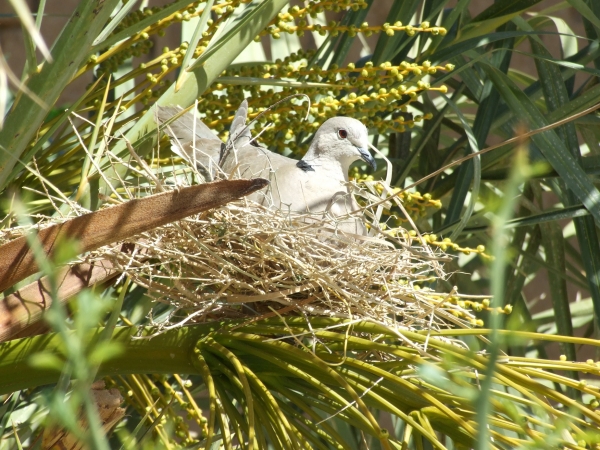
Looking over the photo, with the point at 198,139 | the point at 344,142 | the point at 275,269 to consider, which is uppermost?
the point at 344,142

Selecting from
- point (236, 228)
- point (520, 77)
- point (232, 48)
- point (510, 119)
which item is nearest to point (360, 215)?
point (236, 228)

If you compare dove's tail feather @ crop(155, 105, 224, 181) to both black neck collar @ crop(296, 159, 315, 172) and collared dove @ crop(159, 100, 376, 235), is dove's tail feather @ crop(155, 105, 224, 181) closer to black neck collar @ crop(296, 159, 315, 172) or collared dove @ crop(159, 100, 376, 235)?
collared dove @ crop(159, 100, 376, 235)

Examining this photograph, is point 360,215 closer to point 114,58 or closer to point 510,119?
point 114,58

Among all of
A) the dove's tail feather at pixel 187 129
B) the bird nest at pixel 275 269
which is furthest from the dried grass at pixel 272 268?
the dove's tail feather at pixel 187 129

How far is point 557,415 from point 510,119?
3.41ft

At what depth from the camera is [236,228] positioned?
3.68ft

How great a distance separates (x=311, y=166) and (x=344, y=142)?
0.27 ft

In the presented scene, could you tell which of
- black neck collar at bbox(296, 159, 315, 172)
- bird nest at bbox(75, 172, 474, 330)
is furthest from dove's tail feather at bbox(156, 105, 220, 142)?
bird nest at bbox(75, 172, 474, 330)

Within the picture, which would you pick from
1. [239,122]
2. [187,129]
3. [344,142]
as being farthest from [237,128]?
[344,142]

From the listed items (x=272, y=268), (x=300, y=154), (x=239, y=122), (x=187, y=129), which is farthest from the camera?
(x=300, y=154)

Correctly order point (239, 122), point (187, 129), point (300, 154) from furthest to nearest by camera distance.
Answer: point (300, 154), point (187, 129), point (239, 122)

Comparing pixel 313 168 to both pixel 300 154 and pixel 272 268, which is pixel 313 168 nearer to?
pixel 300 154

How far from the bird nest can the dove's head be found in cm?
38

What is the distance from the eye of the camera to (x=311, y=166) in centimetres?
153
